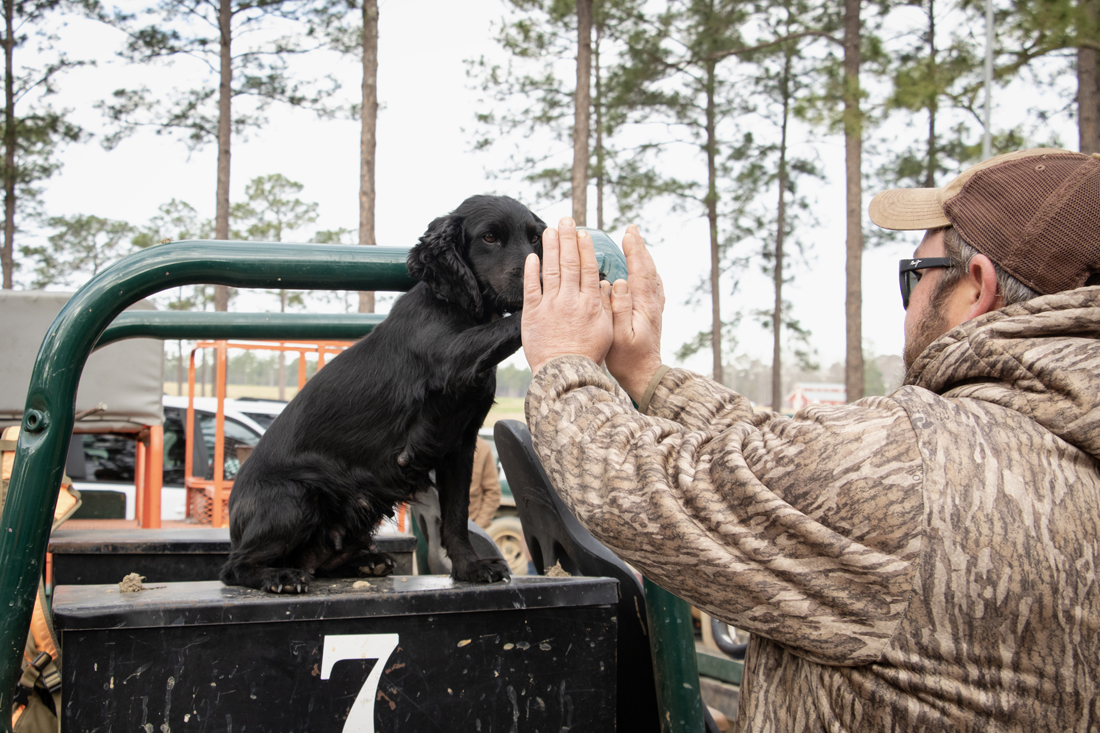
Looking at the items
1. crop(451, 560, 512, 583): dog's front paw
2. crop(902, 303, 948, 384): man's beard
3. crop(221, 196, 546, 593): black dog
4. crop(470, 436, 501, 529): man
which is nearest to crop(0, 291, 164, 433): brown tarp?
crop(470, 436, 501, 529): man

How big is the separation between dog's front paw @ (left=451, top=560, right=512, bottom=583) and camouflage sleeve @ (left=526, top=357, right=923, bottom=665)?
63 centimetres

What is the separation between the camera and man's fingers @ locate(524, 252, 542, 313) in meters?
1.51

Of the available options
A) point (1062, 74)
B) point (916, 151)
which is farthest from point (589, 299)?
point (916, 151)

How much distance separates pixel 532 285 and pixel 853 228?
57.7 ft

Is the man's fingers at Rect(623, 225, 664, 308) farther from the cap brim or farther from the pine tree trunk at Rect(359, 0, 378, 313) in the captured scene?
the pine tree trunk at Rect(359, 0, 378, 313)

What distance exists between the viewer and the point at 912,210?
1.53m

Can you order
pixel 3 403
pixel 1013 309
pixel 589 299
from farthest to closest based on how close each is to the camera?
pixel 3 403, pixel 589 299, pixel 1013 309

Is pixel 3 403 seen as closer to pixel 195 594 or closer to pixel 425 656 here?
pixel 195 594

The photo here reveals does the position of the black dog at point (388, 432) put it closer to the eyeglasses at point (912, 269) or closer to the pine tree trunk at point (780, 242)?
the eyeglasses at point (912, 269)

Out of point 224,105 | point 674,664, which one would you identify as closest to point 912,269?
point 674,664

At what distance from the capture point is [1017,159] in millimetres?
1374

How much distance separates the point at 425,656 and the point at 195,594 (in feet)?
1.48

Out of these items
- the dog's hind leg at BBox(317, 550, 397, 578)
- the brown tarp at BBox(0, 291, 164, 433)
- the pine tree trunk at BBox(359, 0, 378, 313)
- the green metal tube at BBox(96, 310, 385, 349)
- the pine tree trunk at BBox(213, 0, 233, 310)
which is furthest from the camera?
the pine tree trunk at BBox(213, 0, 233, 310)

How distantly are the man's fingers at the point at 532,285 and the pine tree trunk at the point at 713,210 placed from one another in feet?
73.5
